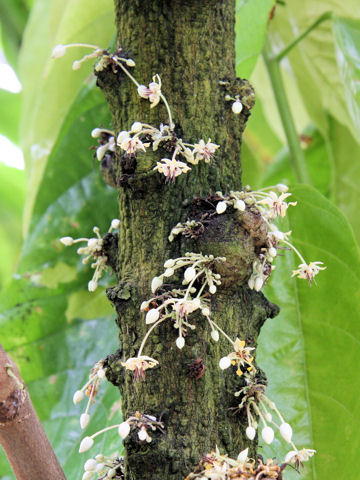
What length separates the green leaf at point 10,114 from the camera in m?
1.55

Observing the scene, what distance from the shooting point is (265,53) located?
0.90 metres

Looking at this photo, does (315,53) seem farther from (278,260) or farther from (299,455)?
(299,455)

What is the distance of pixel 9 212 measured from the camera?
161 centimetres

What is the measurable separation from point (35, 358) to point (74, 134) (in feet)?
0.90

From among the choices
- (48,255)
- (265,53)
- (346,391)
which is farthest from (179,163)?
(265,53)

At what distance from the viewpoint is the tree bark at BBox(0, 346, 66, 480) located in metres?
0.35

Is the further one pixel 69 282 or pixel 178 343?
pixel 69 282

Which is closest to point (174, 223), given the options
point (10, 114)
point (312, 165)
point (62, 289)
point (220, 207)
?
point (220, 207)

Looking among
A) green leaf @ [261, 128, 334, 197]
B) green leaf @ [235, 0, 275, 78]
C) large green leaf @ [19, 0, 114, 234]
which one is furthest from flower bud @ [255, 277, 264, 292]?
green leaf @ [261, 128, 334, 197]

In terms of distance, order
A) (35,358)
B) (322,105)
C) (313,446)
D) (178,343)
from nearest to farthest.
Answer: (178,343) < (313,446) < (35,358) < (322,105)

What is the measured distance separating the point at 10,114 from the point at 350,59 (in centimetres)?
108

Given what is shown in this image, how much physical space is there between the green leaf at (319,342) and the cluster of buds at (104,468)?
0.55 feet

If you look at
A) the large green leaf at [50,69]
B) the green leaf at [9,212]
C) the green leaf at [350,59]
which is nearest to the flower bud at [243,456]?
the green leaf at [350,59]

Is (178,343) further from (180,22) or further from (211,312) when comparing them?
(180,22)
